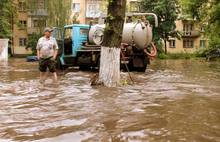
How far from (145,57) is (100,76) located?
844 cm

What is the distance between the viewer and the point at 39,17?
→ 62406 mm

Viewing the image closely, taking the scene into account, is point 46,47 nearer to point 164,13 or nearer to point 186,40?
point 164,13

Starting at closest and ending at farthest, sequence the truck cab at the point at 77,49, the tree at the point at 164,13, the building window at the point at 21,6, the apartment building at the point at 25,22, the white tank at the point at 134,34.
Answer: the white tank at the point at 134,34, the truck cab at the point at 77,49, the tree at the point at 164,13, the apartment building at the point at 25,22, the building window at the point at 21,6

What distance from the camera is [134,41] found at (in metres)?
20.6

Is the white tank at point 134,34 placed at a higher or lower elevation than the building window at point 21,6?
lower

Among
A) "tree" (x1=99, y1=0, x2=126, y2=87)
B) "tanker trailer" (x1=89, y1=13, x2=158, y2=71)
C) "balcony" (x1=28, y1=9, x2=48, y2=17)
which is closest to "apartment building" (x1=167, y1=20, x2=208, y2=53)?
"balcony" (x1=28, y1=9, x2=48, y2=17)

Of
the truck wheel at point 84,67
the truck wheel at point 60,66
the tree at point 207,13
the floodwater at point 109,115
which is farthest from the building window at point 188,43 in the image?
the floodwater at point 109,115

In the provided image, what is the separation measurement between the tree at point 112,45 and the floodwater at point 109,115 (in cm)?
74

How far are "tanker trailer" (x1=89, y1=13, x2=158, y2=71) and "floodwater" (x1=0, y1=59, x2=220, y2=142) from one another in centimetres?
854

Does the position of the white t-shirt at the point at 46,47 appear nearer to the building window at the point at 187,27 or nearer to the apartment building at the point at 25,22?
the apartment building at the point at 25,22

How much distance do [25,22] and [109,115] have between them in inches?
2556

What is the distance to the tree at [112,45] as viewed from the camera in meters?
12.7

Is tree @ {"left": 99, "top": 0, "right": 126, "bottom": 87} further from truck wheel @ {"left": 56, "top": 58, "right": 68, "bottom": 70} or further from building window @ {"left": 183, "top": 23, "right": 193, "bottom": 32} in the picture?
building window @ {"left": 183, "top": 23, "right": 193, "bottom": 32}

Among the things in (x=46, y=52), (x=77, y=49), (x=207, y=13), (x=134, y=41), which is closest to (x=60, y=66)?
(x=77, y=49)
